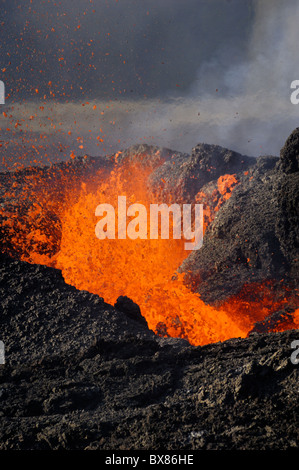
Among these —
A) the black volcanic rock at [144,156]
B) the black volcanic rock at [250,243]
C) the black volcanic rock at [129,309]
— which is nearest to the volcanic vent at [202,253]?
the black volcanic rock at [250,243]

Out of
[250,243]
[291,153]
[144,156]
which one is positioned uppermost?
[144,156]

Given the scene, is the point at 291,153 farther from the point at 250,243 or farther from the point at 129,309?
the point at 129,309

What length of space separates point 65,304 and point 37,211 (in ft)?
54.3

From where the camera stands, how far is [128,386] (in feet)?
26.9

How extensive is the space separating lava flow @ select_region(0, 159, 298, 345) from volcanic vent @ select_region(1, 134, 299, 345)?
0.18ft

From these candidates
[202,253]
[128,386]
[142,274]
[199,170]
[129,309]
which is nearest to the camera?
[128,386]

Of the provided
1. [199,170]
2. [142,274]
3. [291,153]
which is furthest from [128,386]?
[199,170]

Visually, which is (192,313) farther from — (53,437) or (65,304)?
(53,437)

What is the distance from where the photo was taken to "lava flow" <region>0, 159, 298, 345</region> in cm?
1622

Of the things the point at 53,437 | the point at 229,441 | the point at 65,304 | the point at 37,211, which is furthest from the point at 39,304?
the point at 37,211

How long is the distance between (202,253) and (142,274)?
11.0 feet

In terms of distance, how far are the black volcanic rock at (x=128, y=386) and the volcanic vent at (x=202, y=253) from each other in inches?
218

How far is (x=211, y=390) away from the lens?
737 cm

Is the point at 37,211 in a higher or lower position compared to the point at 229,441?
higher
